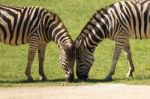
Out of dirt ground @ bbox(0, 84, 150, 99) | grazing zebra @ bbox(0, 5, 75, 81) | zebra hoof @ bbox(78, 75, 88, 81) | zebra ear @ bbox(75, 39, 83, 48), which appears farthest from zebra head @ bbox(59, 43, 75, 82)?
dirt ground @ bbox(0, 84, 150, 99)

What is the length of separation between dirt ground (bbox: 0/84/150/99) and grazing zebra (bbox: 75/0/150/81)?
2.35 metres

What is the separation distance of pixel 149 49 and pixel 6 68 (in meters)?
7.13

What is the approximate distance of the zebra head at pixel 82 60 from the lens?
17016mm

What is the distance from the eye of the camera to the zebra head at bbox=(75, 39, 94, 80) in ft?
55.8

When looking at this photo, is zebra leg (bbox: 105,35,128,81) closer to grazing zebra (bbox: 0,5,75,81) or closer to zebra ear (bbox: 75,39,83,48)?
zebra ear (bbox: 75,39,83,48)

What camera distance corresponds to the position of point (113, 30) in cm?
1712

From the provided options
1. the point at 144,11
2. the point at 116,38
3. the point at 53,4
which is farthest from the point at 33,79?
the point at 53,4

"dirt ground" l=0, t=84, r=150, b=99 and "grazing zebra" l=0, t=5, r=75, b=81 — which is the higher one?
"grazing zebra" l=0, t=5, r=75, b=81

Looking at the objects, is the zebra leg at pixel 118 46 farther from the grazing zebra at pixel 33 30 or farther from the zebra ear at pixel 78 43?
the grazing zebra at pixel 33 30

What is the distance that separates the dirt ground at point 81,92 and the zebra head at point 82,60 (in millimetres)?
2241

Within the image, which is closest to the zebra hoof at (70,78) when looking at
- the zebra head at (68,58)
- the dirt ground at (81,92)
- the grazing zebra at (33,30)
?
the zebra head at (68,58)

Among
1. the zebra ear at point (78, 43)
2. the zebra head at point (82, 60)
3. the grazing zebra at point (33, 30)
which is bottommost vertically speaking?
the zebra head at point (82, 60)

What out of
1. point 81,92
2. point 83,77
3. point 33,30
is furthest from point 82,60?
point 81,92

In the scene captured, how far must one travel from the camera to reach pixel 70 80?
16.2 meters
